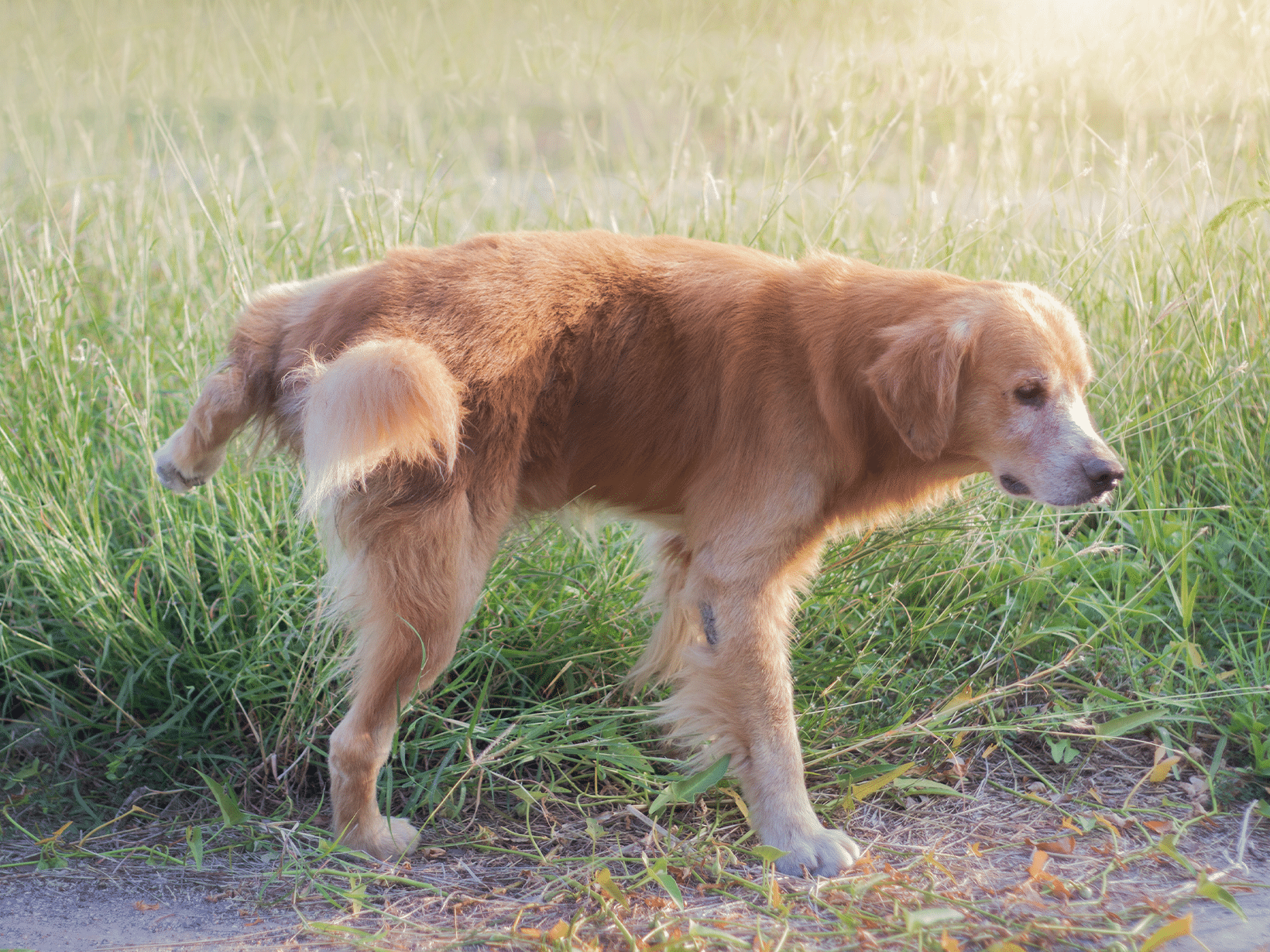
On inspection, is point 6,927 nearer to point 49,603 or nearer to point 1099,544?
point 49,603

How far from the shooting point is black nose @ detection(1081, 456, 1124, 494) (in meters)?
2.18

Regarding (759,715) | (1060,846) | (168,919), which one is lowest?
(1060,846)

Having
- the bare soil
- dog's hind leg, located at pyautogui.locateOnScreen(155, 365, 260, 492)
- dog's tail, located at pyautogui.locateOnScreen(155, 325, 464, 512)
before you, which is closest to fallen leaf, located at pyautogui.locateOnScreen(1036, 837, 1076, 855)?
the bare soil

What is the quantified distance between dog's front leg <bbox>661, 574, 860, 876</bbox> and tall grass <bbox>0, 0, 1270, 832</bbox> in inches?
10.0

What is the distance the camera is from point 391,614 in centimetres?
221

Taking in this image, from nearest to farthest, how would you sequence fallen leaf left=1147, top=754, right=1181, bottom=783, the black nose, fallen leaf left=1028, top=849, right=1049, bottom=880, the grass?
fallen leaf left=1028, top=849, right=1049, bottom=880 < the black nose < fallen leaf left=1147, top=754, right=1181, bottom=783 < the grass

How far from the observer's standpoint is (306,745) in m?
2.53

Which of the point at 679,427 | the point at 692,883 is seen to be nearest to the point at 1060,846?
the point at 692,883

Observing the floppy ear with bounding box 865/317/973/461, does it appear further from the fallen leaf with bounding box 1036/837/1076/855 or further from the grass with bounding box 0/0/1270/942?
Result: the fallen leaf with bounding box 1036/837/1076/855

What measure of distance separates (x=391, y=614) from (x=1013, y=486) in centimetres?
154

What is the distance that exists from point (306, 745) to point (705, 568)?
1169 mm

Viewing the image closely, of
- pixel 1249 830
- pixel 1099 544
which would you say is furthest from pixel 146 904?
pixel 1099 544

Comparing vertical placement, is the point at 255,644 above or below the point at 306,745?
above

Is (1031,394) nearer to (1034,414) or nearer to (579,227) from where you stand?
(1034,414)
